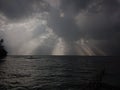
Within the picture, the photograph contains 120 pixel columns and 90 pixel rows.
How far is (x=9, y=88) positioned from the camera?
31938mm

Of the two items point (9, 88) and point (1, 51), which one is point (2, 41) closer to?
point (1, 51)

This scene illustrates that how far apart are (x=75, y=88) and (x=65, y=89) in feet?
8.58

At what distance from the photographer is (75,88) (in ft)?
109

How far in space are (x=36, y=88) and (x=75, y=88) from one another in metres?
8.97

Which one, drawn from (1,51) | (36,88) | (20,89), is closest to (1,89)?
(20,89)

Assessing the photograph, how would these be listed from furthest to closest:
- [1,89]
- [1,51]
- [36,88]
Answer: [1,51], [36,88], [1,89]

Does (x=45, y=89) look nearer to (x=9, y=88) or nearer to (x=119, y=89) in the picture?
(x=9, y=88)

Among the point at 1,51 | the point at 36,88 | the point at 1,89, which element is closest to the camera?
the point at 1,89

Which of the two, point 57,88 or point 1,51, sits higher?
point 1,51

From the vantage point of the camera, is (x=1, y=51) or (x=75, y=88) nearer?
(x=75, y=88)


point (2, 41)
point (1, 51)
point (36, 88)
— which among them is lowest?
point (36, 88)

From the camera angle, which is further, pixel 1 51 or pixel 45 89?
pixel 1 51

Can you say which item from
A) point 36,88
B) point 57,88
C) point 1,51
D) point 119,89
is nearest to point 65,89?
point 57,88

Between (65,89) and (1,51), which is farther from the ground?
(1,51)
